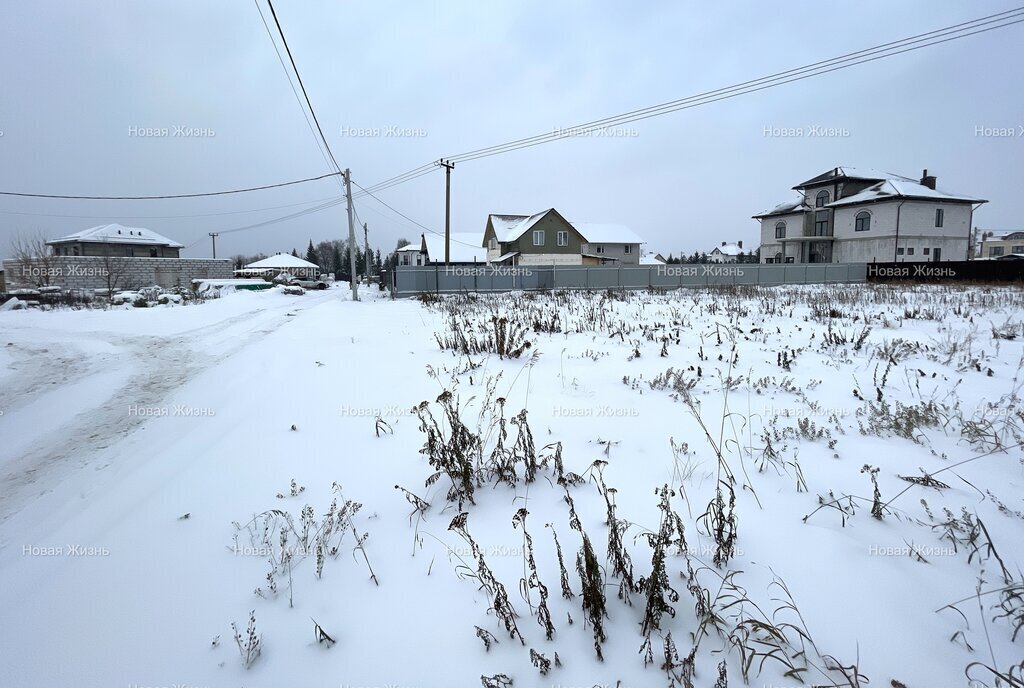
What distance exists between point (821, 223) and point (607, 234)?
19.5 m

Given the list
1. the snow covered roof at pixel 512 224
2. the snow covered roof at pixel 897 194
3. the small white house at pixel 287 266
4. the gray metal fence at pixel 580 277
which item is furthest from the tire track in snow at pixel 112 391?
the small white house at pixel 287 266

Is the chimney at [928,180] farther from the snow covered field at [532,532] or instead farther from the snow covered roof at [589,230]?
the snow covered field at [532,532]

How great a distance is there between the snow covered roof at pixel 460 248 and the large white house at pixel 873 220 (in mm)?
30315

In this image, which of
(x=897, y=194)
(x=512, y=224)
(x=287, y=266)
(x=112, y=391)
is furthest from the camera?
(x=287, y=266)

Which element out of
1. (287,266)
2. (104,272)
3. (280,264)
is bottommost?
(104,272)

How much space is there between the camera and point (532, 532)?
253cm

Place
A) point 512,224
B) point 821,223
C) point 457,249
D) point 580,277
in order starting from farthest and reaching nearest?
point 457,249 → point 512,224 → point 821,223 → point 580,277

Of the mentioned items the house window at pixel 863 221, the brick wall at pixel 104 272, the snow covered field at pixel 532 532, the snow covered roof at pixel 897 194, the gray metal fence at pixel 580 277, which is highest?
the snow covered roof at pixel 897 194

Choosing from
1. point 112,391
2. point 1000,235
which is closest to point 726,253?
point 1000,235

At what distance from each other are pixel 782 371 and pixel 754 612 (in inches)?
163

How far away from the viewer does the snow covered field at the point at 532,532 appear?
1.82m

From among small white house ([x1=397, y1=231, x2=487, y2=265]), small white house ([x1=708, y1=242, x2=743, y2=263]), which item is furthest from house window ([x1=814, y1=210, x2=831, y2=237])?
small white house ([x1=708, y1=242, x2=743, y2=263])

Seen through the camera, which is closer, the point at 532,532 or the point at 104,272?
the point at 532,532

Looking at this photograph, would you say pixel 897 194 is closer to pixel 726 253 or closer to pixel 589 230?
pixel 589 230
